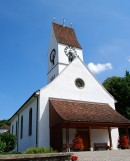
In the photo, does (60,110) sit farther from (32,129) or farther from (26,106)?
(26,106)

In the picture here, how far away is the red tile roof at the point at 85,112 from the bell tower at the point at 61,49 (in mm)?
9548

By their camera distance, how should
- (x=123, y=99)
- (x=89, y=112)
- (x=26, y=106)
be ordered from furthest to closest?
(x=123, y=99) < (x=26, y=106) < (x=89, y=112)

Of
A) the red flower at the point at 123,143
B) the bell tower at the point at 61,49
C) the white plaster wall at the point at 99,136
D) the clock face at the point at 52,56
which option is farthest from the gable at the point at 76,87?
the clock face at the point at 52,56

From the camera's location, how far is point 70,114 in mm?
20344

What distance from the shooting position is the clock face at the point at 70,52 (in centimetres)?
3375

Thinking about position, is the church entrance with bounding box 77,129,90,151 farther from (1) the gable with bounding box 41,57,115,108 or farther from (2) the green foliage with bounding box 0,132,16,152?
(2) the green foliage with bounding box 0,132,16,152

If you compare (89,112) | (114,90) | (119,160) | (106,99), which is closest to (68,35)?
(114,90)

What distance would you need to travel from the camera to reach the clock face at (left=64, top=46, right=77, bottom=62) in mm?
33750

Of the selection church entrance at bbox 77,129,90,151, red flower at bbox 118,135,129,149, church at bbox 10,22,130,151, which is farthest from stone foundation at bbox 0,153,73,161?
church entrance at bbox 77,129,90,151

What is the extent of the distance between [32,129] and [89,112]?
19.6 ft

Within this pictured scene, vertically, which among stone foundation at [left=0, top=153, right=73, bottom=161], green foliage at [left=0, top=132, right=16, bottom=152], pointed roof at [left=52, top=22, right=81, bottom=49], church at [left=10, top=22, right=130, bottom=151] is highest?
pointed roof at [left=52, top=22, right=81, bottom=49]

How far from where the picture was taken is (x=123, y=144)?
1989 cm

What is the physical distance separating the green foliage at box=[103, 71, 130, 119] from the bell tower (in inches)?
270

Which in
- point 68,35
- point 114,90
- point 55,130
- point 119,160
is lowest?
point 119,160
